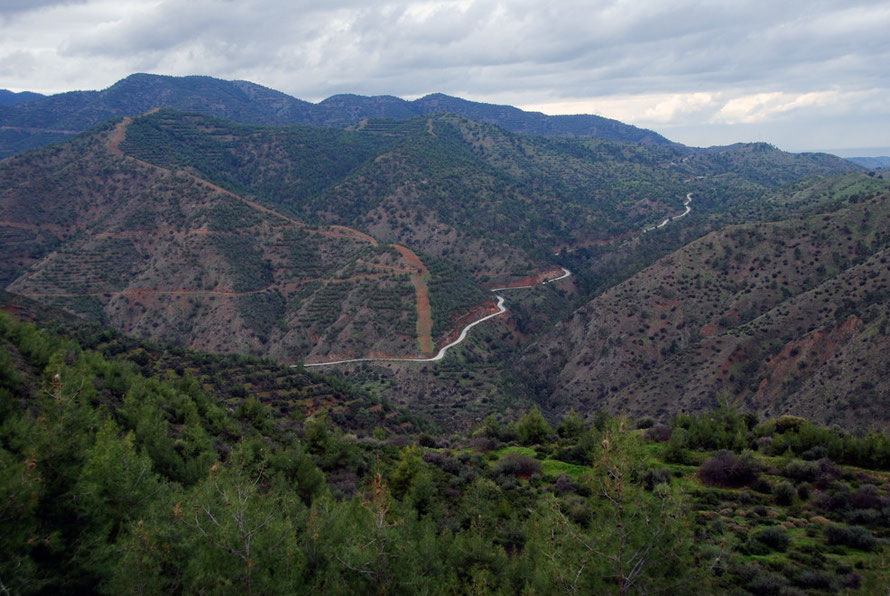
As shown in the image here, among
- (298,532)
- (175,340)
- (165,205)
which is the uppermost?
(165,205)

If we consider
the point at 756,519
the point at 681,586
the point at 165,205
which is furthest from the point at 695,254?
the point at 165,205

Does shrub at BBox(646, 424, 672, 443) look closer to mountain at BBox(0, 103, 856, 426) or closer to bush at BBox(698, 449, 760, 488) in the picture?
bush at BBox(698, 449, 760, 488)

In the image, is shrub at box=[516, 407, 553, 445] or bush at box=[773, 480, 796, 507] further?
shrub at box=[516, 407, 553, 445]

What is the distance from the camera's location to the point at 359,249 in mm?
94625

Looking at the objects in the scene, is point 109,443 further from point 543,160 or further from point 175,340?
point 543,160

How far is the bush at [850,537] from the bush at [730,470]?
241 inches

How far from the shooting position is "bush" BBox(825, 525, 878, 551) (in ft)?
58.1

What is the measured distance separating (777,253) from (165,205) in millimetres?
97898

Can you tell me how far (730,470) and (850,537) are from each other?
677 centimetres

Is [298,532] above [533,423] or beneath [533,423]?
above

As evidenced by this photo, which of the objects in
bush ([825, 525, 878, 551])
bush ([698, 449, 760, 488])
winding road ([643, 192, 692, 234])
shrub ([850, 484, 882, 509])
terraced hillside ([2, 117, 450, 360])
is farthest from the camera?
winding road ([643, 192, 692, 234])

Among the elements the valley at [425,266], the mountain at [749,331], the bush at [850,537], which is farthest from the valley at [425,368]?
the valley at [425,266]

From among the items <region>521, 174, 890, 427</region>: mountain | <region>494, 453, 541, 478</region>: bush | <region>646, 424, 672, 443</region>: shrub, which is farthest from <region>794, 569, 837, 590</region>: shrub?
<region>521, 174, 890, 427</region>: mountain

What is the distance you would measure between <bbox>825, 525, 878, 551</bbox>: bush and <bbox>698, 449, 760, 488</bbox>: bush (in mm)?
6112
